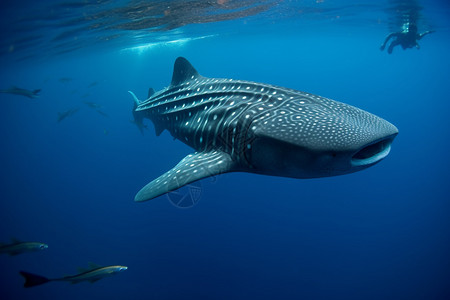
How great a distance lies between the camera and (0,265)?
51.3ft

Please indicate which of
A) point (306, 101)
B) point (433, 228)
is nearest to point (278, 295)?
point (306, 101)

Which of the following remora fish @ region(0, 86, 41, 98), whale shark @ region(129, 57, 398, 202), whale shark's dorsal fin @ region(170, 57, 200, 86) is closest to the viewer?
whale shark @ region(129, 57, 398, 202)

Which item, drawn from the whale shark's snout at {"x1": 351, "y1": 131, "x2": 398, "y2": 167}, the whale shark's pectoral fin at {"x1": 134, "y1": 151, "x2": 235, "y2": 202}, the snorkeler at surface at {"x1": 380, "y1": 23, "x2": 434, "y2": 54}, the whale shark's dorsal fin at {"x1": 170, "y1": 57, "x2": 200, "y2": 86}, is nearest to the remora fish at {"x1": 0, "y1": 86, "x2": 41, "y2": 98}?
the whale shark's dorsal fin at {"x1": 170, "y1": 57, "x2": 200, "y2": 86}

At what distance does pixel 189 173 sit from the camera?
3.50 meters

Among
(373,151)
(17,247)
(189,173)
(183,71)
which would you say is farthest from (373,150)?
(17,247)

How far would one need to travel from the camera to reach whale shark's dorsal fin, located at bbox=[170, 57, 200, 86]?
592 centimetres

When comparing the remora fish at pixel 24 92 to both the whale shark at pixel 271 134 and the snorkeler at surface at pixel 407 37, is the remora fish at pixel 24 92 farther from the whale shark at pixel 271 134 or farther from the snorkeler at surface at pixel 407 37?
the snorkeler at surface at pixel 407 37

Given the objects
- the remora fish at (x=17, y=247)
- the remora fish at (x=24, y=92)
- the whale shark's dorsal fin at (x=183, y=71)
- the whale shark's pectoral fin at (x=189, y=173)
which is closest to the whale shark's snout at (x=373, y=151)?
the whale shark's pectoral fin at (x=189, y=173)

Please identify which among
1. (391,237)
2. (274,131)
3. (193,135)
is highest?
(274,131)

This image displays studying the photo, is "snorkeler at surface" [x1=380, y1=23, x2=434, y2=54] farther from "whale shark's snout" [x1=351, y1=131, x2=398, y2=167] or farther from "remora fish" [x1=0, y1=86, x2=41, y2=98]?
"remora fish" [x1=0, y1=86, x2=41, y2=98]

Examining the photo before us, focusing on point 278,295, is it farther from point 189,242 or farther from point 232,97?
point 232,97

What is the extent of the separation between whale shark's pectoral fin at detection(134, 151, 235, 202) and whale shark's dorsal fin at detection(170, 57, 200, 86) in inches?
111

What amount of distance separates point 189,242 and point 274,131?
39.0 feet

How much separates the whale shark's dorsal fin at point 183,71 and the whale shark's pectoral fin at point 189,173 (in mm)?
2809
